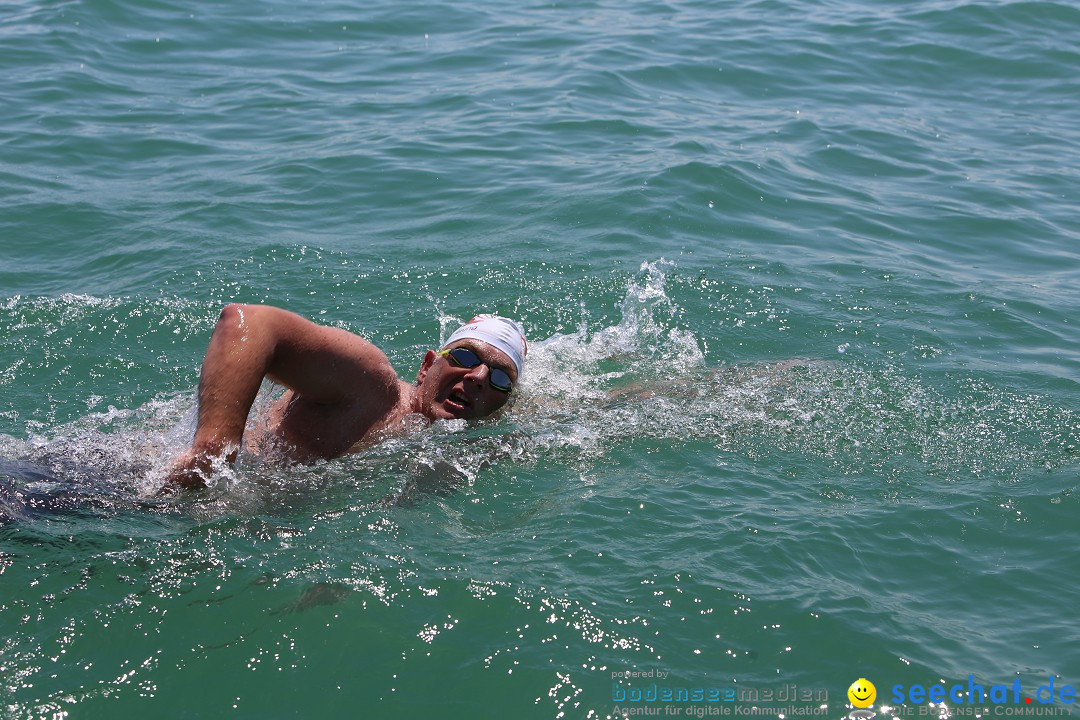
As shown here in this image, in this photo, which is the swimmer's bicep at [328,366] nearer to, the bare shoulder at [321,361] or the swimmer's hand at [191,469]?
the bare shoulder at [321,361]

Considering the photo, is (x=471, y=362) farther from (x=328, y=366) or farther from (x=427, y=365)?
(x=328, y=366)

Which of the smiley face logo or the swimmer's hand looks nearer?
the smiley face logo

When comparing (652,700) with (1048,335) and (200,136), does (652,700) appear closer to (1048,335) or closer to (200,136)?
(1048,335)

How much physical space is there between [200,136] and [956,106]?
9255 mm

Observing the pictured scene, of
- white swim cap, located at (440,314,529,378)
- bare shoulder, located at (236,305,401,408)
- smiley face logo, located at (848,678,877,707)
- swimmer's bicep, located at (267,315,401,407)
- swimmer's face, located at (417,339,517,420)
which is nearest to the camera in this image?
smiley face logo, located at (848,678,877,707)

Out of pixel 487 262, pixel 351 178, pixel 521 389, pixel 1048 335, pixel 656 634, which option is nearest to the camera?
pixel 656 634

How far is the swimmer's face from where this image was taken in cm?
595

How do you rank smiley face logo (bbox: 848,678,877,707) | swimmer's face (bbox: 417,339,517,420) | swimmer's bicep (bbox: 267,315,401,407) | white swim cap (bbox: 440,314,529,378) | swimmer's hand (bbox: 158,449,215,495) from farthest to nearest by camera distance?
1. white swim cap (bbox: 440,314,529,378)
2. swimmer's face (bbox: 417,339,517,420)
3. swimmer's bicep (bbox: 267,315,401,407)
4. swimmer's hand (bbox: 158,449,215,495)
5. smiley face logo (bbox: 848,678,877,707)

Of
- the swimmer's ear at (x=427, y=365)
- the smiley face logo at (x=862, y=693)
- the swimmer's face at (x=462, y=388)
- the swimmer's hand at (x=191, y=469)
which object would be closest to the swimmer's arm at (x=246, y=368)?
the swimmer's hand at (x=191, y=469)

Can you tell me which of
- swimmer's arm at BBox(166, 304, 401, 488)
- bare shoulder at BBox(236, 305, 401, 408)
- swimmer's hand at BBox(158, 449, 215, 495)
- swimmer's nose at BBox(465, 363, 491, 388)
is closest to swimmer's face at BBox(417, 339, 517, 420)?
swimmer's nose at BBox(465, 363, 491, 388)

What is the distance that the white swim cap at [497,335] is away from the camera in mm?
6074

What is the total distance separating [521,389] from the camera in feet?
21.1

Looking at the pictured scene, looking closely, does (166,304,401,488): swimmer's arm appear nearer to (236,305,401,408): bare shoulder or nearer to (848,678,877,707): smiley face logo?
(236,305,401,408): bare shoulder

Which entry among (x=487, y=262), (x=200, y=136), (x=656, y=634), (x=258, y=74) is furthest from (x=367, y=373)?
(x=258, y=74)
